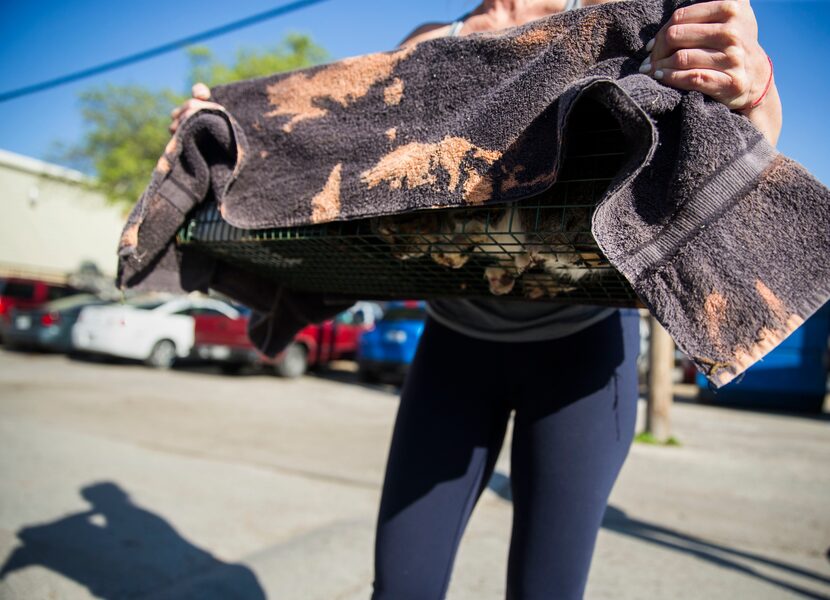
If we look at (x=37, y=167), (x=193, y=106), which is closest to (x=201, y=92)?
(x=193, y=106)

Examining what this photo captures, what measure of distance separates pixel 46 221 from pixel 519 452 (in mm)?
30639

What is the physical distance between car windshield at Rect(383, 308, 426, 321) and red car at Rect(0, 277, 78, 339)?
8.57 metres

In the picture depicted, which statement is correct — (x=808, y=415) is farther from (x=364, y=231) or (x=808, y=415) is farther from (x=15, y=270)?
(x=15, y=270)

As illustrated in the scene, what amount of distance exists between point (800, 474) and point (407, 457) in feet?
18.1

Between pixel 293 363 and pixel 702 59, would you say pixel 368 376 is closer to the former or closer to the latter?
pixel 293 363

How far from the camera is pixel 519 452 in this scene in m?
1.52

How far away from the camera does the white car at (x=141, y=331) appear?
11.8m

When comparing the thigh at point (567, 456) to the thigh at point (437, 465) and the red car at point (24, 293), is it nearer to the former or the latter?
the thigh at point (437, 465)

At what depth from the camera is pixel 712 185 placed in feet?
2.85

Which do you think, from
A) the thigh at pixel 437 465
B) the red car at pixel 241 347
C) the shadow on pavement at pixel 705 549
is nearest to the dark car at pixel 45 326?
the red car at pixel 241 347

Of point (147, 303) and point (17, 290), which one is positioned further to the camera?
point (17, 290)

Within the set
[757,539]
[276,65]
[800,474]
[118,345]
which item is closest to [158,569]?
[757,539]

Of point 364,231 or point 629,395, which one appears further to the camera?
point 629,395

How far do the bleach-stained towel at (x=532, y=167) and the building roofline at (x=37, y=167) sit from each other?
2501cm
